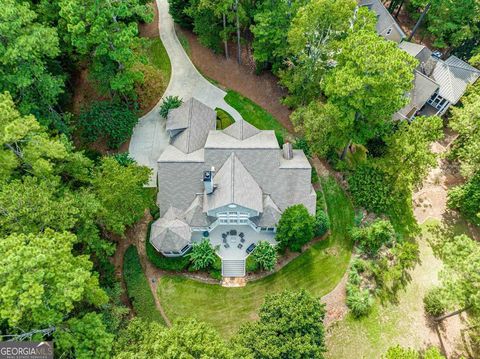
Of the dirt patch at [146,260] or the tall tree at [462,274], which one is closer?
the tall tree at [462,274]

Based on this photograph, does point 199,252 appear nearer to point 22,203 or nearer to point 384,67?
point 22,203

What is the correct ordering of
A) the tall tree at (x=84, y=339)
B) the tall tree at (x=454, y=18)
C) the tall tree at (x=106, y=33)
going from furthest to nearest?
the tall tree at (x=454, y=18), the tall tree at (x=106, y=33), the tall tree at (x=84, y=339)

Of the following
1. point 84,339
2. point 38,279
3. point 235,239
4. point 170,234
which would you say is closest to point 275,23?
point 235,239

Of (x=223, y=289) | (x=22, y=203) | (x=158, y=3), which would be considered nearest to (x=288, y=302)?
(x=223, y=289)

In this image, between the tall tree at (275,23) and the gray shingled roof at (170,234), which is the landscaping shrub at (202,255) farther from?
the tall tree at (275,23)

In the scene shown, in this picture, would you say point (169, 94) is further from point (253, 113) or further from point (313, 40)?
point (313, 40)

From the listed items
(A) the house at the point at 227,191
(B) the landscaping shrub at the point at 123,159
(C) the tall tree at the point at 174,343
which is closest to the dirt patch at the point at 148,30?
(B) the landscaping shrub at the point at 123,159

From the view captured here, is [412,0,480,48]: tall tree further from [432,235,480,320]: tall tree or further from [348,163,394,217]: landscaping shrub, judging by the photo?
[432,235,480,320]: tall tree
